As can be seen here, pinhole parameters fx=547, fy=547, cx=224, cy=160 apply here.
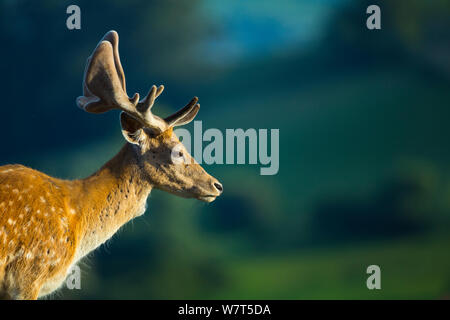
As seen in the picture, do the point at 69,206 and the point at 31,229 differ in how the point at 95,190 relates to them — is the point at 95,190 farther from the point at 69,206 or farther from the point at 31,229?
the point at 31,229

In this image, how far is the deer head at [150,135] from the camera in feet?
14.0

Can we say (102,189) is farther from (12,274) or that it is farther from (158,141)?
(12,274)

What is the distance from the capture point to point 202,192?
4.38m

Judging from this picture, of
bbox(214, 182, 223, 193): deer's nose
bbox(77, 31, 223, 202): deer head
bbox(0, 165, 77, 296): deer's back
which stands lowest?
bbox(0, 165, 77, 296): deer's back

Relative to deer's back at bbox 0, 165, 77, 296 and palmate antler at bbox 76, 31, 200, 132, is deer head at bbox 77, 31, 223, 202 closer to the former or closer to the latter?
palmate antler at bbox 76, 31, 200, 132

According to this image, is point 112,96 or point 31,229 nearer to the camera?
point 31,229

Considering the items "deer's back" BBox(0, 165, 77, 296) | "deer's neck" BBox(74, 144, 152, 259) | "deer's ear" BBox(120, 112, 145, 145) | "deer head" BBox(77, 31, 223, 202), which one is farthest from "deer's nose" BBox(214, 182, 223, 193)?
"deer's back" BBox(0, 165, 77, 296)

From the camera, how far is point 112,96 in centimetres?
424

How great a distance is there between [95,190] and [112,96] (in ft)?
2.44

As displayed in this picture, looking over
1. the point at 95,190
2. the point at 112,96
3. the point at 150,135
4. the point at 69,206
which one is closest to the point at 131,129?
the point at 150,135

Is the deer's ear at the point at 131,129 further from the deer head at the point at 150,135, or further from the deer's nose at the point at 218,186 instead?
the deer's nose at the point at 218,186

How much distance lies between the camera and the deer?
12.5 feet

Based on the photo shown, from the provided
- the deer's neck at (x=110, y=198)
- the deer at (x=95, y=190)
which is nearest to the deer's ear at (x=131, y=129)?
the deer at (x=95, y=190)

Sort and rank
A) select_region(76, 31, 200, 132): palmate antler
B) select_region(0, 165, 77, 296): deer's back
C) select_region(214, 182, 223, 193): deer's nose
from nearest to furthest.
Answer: select_region(0, 165, 77, 296): deer's back < select_region(76, 31, 200, 132): palmate antler < select_region(214, 182, 223, 193): deer's nose
